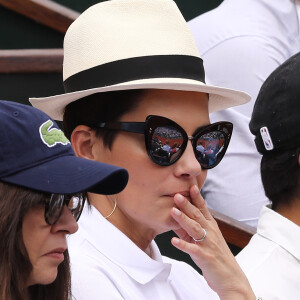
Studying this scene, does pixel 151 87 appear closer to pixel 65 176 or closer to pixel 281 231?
pixel 65 176

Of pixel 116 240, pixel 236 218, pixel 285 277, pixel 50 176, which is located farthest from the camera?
pixel 236 218

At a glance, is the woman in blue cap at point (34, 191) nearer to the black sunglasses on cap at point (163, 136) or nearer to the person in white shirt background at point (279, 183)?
→ the black sunglasses on cap at point (163, 136)

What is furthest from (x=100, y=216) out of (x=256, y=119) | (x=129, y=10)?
(x=256, y=119)

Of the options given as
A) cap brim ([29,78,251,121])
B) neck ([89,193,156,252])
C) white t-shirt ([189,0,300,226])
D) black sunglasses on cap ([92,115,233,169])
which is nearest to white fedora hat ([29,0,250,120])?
cap brim ([29,78,251,121])

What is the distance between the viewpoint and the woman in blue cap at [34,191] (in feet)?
5.23

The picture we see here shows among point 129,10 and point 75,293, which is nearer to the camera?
point 75,293

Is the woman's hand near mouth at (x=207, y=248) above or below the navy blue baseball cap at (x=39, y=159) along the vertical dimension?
below

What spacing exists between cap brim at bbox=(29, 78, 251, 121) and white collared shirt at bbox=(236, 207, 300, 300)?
1.51 ft

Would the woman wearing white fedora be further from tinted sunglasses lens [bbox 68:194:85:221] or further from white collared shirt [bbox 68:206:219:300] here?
tinted sunglasses lens [bbox 68:194:85:221]

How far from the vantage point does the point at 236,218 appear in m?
3.97

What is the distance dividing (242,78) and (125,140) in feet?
6.41

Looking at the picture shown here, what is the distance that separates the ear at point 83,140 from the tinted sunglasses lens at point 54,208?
556mm

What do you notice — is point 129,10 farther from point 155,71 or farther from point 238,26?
point 238,26

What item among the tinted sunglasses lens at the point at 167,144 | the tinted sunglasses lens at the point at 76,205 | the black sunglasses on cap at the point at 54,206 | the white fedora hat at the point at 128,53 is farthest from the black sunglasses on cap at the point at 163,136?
the black sunglasses on cap at the point at 54,206
